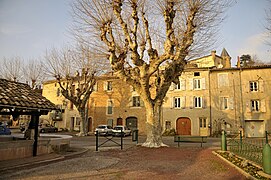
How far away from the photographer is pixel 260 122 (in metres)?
25.8

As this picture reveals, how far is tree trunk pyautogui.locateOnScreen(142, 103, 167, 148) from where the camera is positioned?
13703 millimetres

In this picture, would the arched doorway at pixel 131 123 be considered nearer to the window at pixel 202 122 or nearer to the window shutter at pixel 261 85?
the window at pixel 202 122

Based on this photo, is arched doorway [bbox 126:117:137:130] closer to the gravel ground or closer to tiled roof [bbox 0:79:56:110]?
tiled roof [bbox 0:79:56:110]

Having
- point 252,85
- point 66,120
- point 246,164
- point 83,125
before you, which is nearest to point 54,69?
point 83,125

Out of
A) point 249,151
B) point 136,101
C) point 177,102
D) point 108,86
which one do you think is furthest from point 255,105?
point 108,86

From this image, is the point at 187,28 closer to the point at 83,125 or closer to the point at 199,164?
the point at 199,164

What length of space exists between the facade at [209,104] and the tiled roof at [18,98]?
1703 cm

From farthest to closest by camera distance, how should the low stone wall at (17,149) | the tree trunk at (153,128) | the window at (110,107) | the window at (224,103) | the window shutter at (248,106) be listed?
1. the window at (110,107)
2. the window at (224,103)
3. the window shutter at (248,106)
4. the tree trunk at (153,128)
5. the low stone wall at (17,149)

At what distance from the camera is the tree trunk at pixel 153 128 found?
13.7 metres

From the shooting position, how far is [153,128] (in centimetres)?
1381

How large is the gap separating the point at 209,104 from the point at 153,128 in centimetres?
1584

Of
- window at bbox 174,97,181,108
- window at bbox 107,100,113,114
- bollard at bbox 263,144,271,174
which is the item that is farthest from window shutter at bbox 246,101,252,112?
bollard at bbox 263,144,271,174

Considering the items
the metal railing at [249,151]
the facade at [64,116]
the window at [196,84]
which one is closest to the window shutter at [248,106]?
the window at [196,84]

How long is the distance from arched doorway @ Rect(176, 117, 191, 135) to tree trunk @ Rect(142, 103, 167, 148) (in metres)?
15.2
